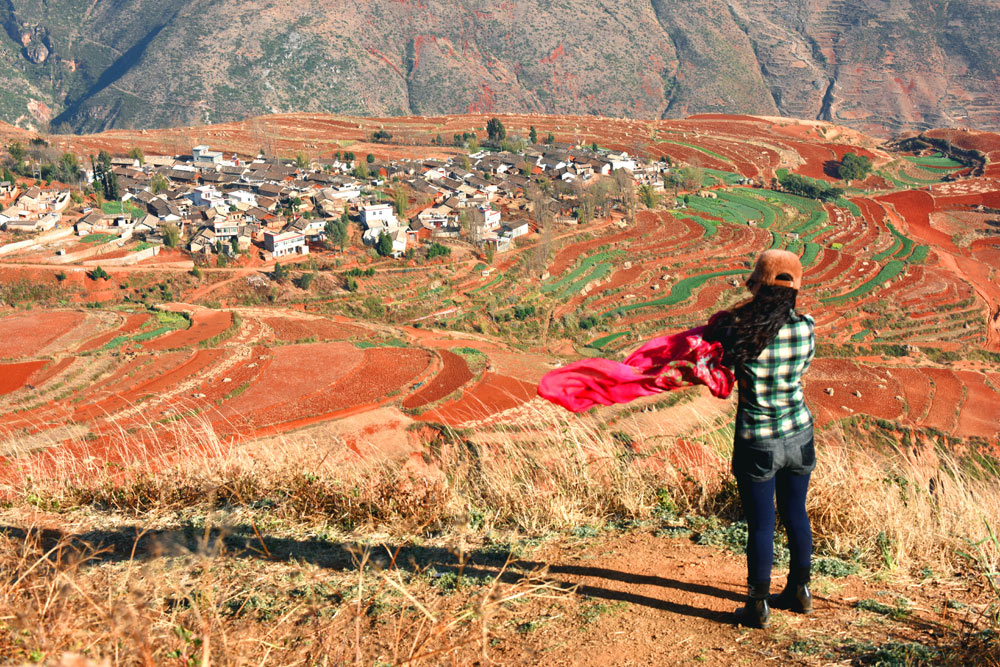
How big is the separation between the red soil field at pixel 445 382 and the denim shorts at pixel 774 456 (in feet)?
68.3

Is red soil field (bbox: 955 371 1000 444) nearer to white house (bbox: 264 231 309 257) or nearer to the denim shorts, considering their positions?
the denim shorts

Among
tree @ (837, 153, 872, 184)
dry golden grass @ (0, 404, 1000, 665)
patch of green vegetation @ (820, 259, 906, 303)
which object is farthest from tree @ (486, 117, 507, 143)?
dry golden grass @ (0, 404, 1000, 665)

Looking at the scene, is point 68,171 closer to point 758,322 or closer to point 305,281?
point 305,281

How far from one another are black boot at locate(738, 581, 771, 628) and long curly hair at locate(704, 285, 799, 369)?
991 mm

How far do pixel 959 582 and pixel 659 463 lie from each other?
6.48 ft

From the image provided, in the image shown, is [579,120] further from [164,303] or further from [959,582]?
[959,582]

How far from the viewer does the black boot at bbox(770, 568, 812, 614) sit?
124 inches

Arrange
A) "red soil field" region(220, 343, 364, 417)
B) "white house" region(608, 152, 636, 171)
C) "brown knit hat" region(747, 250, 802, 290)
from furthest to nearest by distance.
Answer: "white house" region(608, 152, 636, 171), "red soil field" region(220, 343, 364, 417), "brown knit hat" region(747, 250, 802, 290)

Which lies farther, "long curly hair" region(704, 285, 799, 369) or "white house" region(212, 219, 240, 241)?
"white house" region(212, 219, 240, 241)

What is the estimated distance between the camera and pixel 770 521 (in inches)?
125

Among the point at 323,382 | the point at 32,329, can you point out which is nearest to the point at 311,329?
the point at 323,382

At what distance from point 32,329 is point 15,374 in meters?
5.67

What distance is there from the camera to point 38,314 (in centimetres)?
3234

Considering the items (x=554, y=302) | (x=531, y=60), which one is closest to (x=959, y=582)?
(x=554, y=302)
